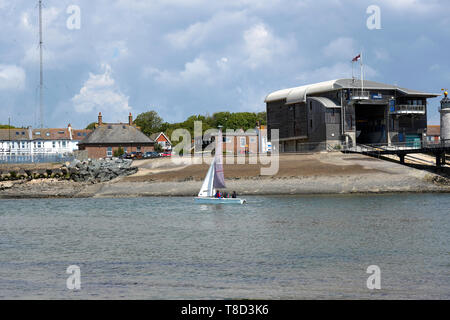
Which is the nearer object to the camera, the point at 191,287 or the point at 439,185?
the point at 191,287

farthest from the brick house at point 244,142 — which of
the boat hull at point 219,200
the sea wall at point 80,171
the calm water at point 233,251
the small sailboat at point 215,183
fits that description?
the calm water at point 233,251

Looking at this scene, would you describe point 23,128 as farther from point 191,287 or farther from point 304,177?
point 191,287

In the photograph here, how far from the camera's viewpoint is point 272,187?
71312mm

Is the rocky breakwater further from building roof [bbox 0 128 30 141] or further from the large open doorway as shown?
building roof [bbox 0 128 30 141]

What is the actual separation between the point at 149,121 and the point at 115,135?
60813 millimetres

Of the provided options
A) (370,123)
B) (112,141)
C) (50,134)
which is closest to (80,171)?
(112,141)

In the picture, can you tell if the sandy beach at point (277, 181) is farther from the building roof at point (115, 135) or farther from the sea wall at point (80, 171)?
the building roof at point (115, 135)

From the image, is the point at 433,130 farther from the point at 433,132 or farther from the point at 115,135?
the point at 115,135

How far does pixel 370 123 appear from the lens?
97.2m

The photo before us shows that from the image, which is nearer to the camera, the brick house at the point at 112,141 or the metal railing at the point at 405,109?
the metal railing at the point at 405,109

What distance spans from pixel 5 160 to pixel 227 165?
129 ft

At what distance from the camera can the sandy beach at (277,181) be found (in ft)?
229

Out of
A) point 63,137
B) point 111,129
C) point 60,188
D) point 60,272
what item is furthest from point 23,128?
point 60,272
